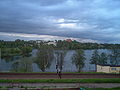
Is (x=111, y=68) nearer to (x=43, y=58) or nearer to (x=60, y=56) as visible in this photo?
(x=60, y=56)

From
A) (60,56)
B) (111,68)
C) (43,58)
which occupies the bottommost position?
(111,68)

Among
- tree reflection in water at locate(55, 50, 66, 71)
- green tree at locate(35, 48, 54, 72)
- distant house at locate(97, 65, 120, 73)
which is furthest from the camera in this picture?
tree reflection in water at locate(55, 50, 66, 71)

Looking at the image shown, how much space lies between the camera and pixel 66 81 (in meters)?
18.2

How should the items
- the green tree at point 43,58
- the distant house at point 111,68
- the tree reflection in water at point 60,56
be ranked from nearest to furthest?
the distant house at point 111,68, the green tree at point 43,58, the tree reflection in water at point 60,56

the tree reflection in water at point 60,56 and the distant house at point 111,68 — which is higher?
the tree reflection in water at point 60,56

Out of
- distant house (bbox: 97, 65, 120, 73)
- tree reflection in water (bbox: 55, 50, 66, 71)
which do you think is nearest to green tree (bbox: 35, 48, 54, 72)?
tree reflection in water (bbox: 55, 50, 66, 71)

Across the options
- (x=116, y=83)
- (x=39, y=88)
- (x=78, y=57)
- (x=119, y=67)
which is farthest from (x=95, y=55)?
(x=39, y=88)

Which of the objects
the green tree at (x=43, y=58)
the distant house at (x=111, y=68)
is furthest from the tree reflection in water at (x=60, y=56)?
the distant house at (x=111, y=68)

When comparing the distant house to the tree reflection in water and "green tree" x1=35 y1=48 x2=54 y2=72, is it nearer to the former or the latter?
the tree reflection in water

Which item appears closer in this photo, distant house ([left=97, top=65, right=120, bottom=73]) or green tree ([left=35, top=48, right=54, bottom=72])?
distant house ([left=97, top=65, right=120, bottom=73])

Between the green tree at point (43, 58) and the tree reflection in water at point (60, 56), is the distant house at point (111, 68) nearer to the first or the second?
the tree reflection in water at point (60, 56)

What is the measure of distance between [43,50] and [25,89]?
68.4ft

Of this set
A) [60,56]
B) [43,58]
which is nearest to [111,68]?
Answer: [60,56]

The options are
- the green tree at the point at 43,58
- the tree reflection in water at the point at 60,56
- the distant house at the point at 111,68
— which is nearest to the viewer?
the distant house at the point at 111,68
